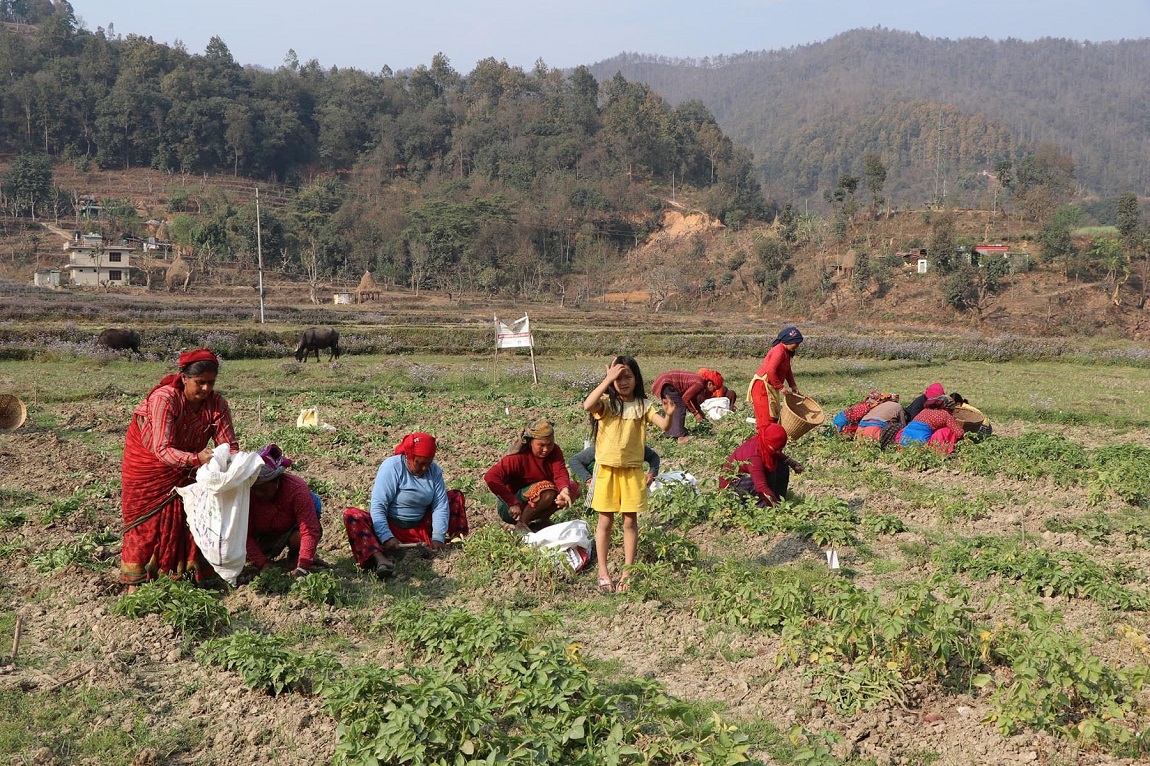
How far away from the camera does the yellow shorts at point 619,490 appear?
237 inches

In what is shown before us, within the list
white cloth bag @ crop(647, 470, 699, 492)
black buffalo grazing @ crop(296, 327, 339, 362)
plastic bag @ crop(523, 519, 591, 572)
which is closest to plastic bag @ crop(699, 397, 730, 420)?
white cloth bag @ crop(647, 470, 699, 492)

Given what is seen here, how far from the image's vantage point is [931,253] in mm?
50531

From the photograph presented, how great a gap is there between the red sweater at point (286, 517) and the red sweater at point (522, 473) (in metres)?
1.50

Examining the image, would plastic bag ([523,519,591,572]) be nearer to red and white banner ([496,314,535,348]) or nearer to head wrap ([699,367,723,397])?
head wrap ([699,367,723,397])

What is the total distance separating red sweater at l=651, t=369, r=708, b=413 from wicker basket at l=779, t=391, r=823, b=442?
317 cm

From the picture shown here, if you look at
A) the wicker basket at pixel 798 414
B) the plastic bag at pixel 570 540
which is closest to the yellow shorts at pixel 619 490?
the plastic bag at pixel 570 540

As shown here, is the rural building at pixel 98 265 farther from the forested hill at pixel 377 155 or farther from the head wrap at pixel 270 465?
the head wrap at pixel 270 465

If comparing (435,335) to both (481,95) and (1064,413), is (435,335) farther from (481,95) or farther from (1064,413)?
(481,95)

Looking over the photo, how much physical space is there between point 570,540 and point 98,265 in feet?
174

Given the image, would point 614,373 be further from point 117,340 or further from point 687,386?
point 117,340

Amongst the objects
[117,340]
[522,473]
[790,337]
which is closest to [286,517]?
[522,473]

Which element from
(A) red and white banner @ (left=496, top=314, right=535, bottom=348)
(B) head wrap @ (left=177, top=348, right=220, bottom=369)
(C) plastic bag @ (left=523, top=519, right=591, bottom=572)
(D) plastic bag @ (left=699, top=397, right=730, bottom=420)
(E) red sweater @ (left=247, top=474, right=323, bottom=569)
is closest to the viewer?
(B) head wrap @ (left=177, top=348, right=220, bottom=369)

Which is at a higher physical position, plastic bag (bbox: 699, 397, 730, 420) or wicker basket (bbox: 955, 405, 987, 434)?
wicker basket (bbox: 955, 405, 987, 434)

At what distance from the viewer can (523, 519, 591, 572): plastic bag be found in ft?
21.4
